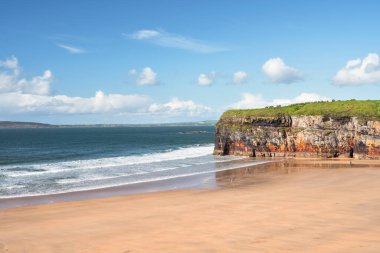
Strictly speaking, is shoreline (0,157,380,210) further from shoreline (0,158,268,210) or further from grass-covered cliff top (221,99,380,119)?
grass-covered cliff top (221,99,380,119)

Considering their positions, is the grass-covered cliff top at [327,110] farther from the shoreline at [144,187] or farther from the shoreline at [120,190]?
the shoreline at [120,190]

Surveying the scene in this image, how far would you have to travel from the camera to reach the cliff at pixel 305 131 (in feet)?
163

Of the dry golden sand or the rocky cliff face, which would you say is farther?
the rocky cliff face

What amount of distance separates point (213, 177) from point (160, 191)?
8962mm

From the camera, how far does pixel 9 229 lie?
18.5 meters

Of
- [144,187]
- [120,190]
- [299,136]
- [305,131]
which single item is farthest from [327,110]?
[120,190]

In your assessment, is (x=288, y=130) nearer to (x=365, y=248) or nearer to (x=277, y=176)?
(x=277, y=176)

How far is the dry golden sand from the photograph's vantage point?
14.7 m

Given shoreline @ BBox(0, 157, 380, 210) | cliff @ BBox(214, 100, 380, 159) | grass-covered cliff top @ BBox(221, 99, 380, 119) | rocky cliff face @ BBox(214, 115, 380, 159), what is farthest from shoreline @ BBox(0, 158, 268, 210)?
grass-covered cliff top @ BBox(221, 99, 380, 119)

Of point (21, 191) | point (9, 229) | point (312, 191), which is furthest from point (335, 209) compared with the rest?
point (21, 191)

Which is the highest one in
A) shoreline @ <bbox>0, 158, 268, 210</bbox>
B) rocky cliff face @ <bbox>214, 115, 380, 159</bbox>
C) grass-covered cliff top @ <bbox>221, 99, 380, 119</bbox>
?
grass-covered cliff top @ <bbox>221, 99, 380, 119</bbox>

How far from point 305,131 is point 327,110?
4.56 metres

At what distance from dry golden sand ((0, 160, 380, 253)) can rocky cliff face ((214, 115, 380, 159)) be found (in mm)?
20649

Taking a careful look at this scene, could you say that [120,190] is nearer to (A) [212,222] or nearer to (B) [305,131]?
(A) [212,222]
